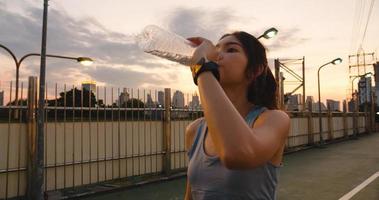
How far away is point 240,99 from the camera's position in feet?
5.48

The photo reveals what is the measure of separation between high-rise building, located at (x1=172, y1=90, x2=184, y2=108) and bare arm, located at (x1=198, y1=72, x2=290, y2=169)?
12.4m

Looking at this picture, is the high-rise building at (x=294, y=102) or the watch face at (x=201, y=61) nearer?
the watch face at (x=201, y=61)

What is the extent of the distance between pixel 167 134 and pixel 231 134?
12.2 m

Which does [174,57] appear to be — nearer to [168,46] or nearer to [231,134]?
[168,46]

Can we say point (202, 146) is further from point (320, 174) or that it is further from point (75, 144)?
point (320, 174)

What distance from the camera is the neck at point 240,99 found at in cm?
164

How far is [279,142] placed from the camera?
1.49 metres

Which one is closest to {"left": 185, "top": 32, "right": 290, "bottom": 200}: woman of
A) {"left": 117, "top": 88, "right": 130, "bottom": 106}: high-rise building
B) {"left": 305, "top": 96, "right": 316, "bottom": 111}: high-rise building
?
{"left": 117, "top": 88, "right": 130, "bottom": 106}: high-rise building

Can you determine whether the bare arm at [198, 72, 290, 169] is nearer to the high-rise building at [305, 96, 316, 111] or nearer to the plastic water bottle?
the plastic water bottle

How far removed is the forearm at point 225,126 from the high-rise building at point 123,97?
10698mm

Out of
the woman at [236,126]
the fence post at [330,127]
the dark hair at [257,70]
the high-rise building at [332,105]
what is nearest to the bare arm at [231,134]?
the woman at [236,126]

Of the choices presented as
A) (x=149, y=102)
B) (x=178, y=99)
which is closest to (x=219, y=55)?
(x=149, y=102)

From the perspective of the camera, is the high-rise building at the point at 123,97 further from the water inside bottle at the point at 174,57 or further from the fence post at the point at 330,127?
the fence post at the point at 330,127

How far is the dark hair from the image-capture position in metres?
1.64
